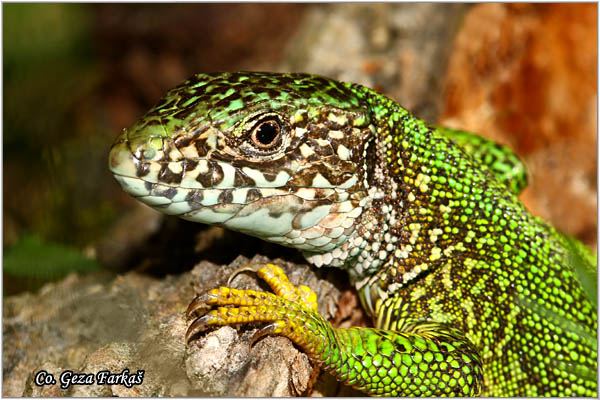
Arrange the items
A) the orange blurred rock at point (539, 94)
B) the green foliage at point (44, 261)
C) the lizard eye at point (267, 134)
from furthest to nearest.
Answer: the orange blurred rock at point (539, 94) → the green foliage at point (44, 261) → the lizard eye at point (267, 134)

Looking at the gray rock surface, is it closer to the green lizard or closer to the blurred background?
the green lizard

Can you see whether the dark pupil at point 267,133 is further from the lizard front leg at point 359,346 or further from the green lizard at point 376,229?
the lizard front leg at point 359,346

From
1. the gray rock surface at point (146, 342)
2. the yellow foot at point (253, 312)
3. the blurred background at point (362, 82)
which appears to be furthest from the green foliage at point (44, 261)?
the yellow foot at point (253, 312)

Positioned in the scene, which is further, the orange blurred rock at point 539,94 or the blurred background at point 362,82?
the orange blurred rock at point 539,94

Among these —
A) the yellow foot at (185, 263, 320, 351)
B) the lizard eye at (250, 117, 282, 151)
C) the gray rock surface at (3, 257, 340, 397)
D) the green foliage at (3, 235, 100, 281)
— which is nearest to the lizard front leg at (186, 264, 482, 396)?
the yellow foot at (185, 263, 320, 351)

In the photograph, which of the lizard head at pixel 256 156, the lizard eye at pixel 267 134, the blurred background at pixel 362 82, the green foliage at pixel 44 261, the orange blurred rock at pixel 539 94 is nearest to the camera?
the lizard head at pixel 256 156

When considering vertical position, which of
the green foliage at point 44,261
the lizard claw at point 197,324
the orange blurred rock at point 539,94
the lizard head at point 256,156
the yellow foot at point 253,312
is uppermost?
the orange blurred rock at point 539,94
